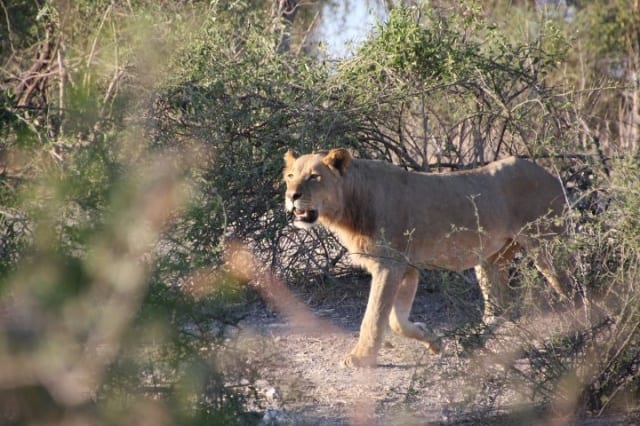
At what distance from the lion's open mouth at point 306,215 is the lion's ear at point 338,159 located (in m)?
0.35

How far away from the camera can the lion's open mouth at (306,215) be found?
6852 mm

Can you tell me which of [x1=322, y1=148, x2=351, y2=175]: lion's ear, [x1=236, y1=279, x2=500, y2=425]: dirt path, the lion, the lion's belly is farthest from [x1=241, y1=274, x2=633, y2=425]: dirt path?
[x1=322, y1=148, x2=351, y2=175]: lion's ear

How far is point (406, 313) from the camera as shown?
24.4ft

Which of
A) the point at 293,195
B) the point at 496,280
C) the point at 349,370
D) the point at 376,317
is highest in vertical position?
the point at 293,195

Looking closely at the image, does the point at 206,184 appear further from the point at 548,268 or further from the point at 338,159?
the point at 548,268

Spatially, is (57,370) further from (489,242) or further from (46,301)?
(489,242)

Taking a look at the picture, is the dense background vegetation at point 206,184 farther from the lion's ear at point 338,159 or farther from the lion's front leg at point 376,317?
the lion's front leg at point 376,317

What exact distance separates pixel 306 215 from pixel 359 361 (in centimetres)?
105

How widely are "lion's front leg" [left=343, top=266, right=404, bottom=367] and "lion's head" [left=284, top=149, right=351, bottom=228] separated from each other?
53 centimetres

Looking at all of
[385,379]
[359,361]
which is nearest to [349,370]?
[359,361]

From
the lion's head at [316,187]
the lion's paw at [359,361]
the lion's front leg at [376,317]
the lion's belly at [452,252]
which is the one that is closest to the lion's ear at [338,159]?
the lion's head at [316,187]

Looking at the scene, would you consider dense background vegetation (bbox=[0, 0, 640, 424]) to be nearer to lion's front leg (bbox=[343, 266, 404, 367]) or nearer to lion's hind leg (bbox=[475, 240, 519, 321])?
lion's hind leg (bbox=[475, 240, 519, 321])

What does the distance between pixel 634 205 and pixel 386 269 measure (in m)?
2.02

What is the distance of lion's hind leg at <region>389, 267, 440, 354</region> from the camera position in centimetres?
737
